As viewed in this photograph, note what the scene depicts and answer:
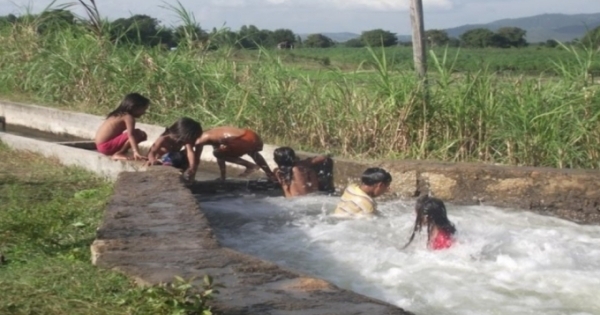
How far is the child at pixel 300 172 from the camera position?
380 inches

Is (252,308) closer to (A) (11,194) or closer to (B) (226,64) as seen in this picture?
(A) (11,194)

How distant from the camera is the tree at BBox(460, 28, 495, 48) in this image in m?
44.2

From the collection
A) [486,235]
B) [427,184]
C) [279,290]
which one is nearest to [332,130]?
[427,184]

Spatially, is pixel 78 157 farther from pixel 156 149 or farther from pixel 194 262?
pixel 194 262

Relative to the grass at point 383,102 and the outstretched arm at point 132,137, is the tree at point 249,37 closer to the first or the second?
the grass at point 383,102

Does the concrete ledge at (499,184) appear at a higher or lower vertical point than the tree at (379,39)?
lower

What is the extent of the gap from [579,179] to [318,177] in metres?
2.42

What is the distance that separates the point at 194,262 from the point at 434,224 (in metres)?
2.69

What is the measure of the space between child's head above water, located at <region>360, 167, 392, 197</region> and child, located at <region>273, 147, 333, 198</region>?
1.09 metres

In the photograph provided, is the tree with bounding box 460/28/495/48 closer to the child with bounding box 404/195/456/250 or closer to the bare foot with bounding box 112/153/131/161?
the bare foot with bounding box 112/153/131/161

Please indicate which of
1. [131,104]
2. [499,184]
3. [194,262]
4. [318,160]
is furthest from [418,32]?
[194,262]

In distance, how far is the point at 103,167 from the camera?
1021 cm

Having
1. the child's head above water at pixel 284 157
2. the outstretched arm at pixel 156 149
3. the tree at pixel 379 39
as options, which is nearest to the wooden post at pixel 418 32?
the tree at pixel 379 39

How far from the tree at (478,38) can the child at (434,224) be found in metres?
36.8
